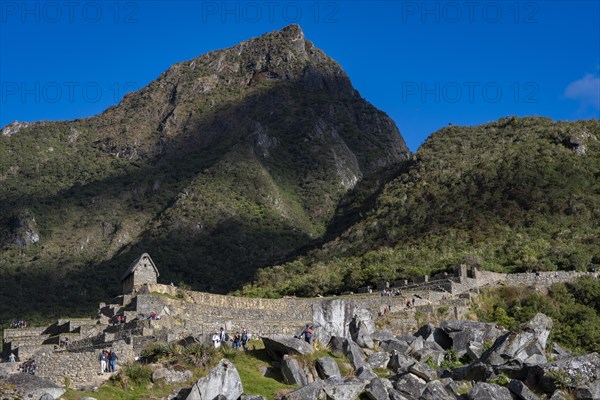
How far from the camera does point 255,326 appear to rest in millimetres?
53469

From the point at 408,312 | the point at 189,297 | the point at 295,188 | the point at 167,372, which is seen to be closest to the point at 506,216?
the point at 408,312

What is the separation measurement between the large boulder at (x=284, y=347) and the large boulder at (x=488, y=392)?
6.68 m

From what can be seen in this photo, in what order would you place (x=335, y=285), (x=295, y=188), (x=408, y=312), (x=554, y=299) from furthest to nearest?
1. (x=295, y=188)
2. (x=335, y=285)
3. (x=554, y=299)
4. (x=408, y=312)

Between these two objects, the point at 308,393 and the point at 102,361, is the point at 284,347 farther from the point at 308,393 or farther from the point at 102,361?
the point at 102,361

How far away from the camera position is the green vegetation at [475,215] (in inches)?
3278

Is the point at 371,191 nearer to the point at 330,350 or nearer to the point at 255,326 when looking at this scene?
the point at 255,326

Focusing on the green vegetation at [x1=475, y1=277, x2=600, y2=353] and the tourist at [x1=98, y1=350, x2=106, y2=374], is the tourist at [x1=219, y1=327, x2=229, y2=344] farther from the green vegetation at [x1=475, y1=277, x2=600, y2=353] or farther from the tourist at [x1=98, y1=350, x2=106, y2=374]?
the green vegetation at [x1=475, y1=277, x2=600, y2=353]

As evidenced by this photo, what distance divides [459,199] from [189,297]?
61155 millimetres

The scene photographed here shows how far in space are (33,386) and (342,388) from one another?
1083cm

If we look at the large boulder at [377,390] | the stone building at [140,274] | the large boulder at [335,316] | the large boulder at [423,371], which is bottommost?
the large boulder at [377,390]

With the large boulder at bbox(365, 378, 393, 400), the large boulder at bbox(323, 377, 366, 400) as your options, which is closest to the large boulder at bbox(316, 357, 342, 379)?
the large boulder at bbox(323, 377, 366, 400)

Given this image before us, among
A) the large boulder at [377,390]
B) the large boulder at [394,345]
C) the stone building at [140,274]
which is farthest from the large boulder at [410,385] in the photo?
the stone building at [140,274]

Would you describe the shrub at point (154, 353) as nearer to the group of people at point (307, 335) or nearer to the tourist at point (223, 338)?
the tourist at point (223, 338)

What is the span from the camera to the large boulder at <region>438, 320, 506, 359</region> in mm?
48375
